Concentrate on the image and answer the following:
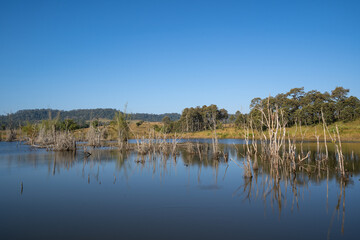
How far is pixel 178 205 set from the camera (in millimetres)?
10086

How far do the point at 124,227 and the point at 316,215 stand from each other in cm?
616

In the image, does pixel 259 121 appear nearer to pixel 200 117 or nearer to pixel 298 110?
pixel 298 110

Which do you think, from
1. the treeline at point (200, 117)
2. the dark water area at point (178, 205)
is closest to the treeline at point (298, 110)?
the treeline at point (200, 117)

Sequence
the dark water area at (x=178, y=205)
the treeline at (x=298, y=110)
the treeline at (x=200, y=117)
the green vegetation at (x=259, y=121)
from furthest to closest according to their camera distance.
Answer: the treeline at (x=200, y=117) → the treeline at (x=298, y=110) → the green vegetation at (x=259, y=121) → the dark water area at (x=178, y=205)

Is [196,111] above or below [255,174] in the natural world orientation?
above

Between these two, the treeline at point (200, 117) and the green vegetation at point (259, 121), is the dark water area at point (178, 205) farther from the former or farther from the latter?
the treeline at point (200, 117)

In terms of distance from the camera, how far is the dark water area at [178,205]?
7.62 meters

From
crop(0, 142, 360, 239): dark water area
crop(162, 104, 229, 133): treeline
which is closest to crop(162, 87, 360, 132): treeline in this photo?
crop(162, 104, 229, 133): treeline

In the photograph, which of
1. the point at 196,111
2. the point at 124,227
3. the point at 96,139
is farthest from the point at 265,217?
the point at 196,111

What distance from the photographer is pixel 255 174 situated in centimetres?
1533

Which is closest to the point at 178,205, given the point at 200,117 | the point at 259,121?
the point at 259,121

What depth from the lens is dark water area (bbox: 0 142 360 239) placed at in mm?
7621

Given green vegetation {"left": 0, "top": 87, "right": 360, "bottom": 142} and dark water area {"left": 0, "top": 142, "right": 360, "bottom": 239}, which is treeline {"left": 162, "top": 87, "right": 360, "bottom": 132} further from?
dark water area {"left": 0, "top": 142, "right": 360, "bottom": 239}

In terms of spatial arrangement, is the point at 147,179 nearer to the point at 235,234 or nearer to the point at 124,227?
the point at 124,227
